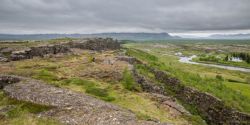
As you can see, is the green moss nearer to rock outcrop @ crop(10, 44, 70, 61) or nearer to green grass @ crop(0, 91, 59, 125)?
green grass @ crop(0, 91, 59, 125)

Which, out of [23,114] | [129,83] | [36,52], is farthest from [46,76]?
[36,52]

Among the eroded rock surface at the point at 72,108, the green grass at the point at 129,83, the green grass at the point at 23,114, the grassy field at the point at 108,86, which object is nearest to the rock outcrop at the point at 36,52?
the grassy field at the point at 108,86

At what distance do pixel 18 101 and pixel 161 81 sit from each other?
35.0 m

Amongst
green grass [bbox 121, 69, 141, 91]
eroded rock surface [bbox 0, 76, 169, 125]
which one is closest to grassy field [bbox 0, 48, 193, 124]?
green grass [bbox 121, 69, 141, 91]

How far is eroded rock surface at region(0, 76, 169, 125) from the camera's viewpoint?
78.0 feet

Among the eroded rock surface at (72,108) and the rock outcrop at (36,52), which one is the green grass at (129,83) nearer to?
the eroded rock surface at (72,108)

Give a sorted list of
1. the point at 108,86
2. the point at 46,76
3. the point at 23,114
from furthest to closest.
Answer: the point at 46,76, the point at 108,86, the point at 23,114

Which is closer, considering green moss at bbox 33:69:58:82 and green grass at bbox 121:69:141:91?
green grass at bbox 121:69:141:91

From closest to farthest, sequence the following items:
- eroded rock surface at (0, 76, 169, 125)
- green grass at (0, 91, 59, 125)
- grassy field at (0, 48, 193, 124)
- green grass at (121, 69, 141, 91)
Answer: eroded rock surface at (0, 76, 169, 125)
green grass at (0, 91, 59, 125)
grassy field at (0, 48, 193, 124)
green grass at (121, 69, 141, 91)

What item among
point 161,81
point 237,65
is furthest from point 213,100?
point 237,65

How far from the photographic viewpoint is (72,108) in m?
26.9

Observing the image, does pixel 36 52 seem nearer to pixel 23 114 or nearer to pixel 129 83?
pixel 129 83

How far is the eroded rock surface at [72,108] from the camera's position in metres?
23.8

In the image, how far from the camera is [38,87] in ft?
116
